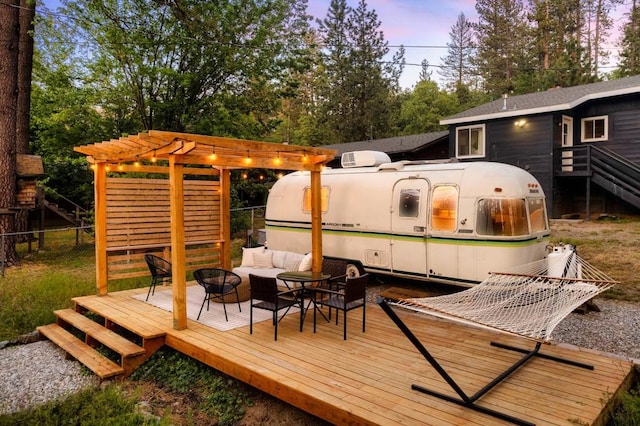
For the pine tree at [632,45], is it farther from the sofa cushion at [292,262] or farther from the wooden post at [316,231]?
the sofa cushion at [292,262]

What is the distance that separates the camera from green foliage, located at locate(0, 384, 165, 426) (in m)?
4.35

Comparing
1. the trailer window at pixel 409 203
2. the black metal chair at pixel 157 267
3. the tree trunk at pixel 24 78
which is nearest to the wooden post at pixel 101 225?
the black metal chair at pixel 157 267

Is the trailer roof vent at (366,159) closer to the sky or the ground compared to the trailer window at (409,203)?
closer to the sky

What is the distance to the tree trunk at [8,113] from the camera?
11609 mm

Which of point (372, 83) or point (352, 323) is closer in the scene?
point (352, 323)

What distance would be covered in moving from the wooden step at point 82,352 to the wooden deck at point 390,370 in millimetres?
550

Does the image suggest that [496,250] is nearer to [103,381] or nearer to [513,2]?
[103,381]

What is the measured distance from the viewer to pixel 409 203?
7977 millimetres

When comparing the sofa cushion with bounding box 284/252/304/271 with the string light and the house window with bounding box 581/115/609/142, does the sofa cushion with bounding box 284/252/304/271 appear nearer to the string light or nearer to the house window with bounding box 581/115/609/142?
the string light

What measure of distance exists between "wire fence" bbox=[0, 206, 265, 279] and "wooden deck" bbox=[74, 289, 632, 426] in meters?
5.95

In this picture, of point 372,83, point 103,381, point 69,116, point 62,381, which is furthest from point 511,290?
point 372,83

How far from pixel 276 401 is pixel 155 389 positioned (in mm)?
1631

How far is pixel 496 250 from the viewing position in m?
6.88

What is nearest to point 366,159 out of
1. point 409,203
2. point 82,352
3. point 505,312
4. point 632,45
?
point 409,203
